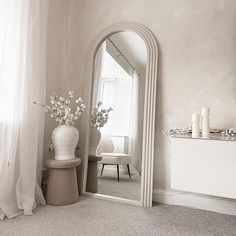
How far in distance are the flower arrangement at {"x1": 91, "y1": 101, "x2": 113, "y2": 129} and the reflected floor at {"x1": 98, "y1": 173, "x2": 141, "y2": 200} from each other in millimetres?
498

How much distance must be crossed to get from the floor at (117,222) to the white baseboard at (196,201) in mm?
66

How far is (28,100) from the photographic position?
78.8 inches

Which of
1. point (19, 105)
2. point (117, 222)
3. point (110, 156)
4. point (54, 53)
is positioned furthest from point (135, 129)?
point (54, 53)

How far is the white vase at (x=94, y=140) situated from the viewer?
7.82ft

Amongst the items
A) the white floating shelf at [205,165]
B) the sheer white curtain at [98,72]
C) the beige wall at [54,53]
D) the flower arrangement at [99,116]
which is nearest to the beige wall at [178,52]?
the beige wall at [54,53]

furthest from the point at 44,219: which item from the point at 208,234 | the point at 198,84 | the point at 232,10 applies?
the point at 232,10

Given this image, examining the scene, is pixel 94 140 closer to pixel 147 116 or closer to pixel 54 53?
pixel 147 116

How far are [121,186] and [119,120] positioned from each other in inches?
24.5

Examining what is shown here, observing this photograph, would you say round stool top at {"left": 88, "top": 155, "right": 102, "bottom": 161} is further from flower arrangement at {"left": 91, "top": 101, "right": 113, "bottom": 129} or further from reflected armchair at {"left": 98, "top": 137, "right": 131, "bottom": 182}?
flower arrangement at {"left": 91, "top": 101, "right": 113, "bottom": 129}

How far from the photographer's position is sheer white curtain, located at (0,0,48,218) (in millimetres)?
1826

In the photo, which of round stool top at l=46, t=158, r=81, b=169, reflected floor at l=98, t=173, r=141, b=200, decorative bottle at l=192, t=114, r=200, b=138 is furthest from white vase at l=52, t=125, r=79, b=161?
decorative bottle at l=192, t=114, r=200, b=138

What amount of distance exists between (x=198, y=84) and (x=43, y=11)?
5.10 ft

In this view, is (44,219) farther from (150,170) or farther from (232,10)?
(232,10)

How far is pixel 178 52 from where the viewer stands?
86.2 inches
